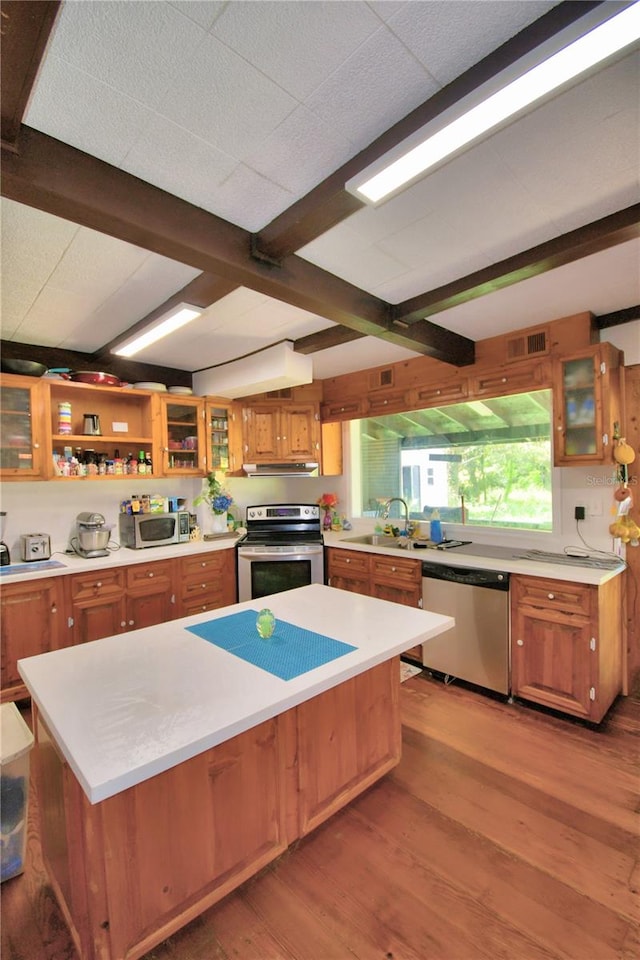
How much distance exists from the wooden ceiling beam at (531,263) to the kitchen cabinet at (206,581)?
251 centimetres

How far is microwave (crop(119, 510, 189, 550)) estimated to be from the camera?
3.68 m

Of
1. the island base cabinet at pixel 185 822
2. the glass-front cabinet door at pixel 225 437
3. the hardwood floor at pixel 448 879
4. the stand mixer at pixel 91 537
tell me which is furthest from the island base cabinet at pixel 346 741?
the glass-front cabinet door at pixel 225 437

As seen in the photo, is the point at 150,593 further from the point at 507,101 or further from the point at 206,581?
the point at 507,101

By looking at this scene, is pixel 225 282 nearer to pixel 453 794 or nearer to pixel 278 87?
pixel 278 87

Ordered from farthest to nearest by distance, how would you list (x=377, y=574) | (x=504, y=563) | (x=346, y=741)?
(x=377, y=574) → (x=504, y=563) → (x=346, y=741)

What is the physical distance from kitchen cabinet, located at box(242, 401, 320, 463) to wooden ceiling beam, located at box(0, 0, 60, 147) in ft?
10.8

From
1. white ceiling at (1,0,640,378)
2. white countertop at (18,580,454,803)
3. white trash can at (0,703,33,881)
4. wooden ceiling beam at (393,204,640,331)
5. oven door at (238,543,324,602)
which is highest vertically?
white ceiling at (1,0,640,378)

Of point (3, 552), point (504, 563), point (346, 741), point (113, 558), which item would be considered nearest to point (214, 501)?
point (113, 558)

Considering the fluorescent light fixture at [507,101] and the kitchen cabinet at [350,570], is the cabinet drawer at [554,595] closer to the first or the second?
the kitchen cabinet at [350,570]

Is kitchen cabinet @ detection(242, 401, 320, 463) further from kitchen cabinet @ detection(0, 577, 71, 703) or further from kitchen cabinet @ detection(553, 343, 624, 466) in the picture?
kitchen cabinet @ detection(553, 343, 624, 466)

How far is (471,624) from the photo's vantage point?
9.89 ft

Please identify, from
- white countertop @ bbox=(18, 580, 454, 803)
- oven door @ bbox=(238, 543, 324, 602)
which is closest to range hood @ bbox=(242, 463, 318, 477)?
oven door @ bbox=(238, 543, 324, 602)

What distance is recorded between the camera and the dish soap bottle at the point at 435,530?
3.75m

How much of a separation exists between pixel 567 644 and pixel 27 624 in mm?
→ 3412
